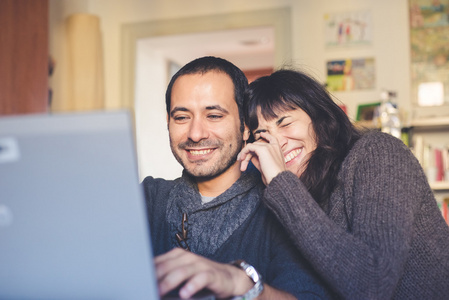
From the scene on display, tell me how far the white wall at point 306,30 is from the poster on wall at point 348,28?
39 millimetres

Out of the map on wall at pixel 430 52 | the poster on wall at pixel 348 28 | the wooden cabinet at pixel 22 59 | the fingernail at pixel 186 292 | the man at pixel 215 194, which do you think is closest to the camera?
the fingernail at pixel 186 292

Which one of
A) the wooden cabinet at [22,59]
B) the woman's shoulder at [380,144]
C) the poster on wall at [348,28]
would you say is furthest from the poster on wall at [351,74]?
the woman's shoulder at [380,144]

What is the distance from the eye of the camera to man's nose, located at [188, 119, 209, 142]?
1.45 metres

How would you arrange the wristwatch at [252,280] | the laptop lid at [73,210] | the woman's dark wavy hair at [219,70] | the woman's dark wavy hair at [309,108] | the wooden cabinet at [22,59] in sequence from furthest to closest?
the wooden cabinet at [22,59] < the woman's dark wavy hair at [219,70] < the woman's dark wavy hair at [309,108] < the wristwatch at [252,280] < the laptop lid at [73,210]

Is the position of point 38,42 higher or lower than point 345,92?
higher

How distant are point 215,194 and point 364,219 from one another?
2.10 feet

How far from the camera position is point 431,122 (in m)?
3.25

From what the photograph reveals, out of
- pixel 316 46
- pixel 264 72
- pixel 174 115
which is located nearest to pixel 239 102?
pixel 174 115

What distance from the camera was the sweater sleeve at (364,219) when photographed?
0.89 meters

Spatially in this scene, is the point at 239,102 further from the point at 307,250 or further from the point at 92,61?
the point at 92,61

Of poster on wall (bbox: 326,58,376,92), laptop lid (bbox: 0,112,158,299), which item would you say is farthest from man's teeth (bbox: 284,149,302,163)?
poster on wall (bbox: 326,58,376,92)

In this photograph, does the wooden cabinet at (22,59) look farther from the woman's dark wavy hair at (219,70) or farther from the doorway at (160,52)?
the doorway at (160,52)

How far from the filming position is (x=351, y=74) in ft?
12.1

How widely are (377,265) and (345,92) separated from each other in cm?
293
